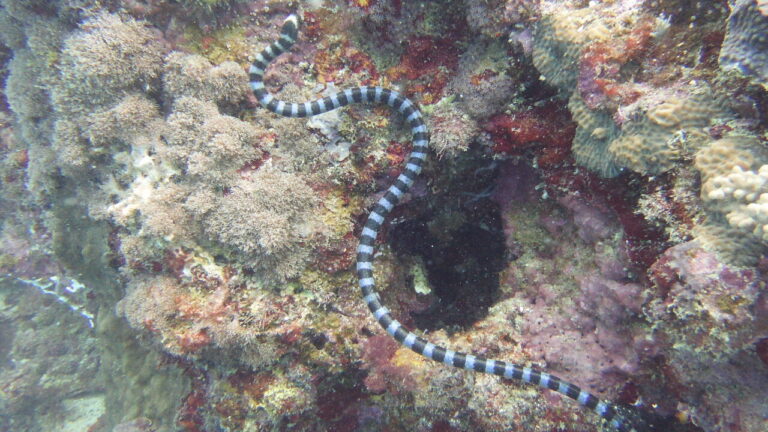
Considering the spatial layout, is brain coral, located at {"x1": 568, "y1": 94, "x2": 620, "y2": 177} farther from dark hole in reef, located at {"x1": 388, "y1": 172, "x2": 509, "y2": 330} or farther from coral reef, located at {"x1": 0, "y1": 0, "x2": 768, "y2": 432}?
dark hole in reef, located at {"x1": 388, "y1": 172, "x2": 509, "y2": 330}

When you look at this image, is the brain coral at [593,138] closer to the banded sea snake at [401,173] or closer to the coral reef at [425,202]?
the coral reef at [425,202]

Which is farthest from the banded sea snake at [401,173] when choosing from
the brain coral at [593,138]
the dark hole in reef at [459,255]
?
the brain coral at [593,138]

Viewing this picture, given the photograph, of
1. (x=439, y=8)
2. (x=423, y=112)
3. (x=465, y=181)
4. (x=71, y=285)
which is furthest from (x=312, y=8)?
(x=71, y=285)

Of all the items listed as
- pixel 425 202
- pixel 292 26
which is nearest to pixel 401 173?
pixel 425 202

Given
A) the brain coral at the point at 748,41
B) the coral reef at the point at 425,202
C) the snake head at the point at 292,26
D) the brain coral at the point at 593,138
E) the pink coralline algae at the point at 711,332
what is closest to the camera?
the brain coral at the point at 748,41

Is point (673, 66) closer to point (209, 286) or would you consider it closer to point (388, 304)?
point (388, 304)
